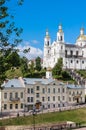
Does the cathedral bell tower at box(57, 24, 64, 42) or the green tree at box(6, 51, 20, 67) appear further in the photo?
the cathedral bell tower at box(57, 24, 64, 42)

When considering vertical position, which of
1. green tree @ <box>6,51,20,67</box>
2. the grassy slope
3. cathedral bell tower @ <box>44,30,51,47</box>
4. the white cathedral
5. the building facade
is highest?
cathedral bell tower @ <box>44,30,51,47</box>

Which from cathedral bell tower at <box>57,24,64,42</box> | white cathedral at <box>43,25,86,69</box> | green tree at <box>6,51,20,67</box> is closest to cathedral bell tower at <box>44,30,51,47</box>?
white cathedral at <box>43,25,86,69</box>

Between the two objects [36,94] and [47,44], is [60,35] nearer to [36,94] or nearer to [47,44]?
[47,44]

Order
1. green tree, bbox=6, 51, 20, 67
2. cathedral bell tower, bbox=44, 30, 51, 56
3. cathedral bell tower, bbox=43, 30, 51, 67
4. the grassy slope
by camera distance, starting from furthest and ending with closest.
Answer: cathedral bell tower, bbox=44, 30, 51, 56
cathedral bell tower, bbox=43, 30, 51, 67
the grassy slope
green tree, bbox=6, 51, 20, 67

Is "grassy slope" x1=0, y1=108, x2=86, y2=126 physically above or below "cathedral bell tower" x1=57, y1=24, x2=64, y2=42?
below

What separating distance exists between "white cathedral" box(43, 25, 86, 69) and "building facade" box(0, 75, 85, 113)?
42.4 meters

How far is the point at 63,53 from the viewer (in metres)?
119

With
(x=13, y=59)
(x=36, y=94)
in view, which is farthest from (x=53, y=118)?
(x=13, y=59)

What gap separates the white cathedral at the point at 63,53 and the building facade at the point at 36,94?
139 ft

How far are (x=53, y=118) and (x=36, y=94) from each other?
41.3 feet

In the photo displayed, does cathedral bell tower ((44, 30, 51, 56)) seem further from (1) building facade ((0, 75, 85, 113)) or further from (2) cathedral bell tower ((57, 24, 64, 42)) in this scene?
(1) building facade ((0, 75, 85, 113))

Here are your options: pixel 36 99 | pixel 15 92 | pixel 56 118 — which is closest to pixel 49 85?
pixel 36 99

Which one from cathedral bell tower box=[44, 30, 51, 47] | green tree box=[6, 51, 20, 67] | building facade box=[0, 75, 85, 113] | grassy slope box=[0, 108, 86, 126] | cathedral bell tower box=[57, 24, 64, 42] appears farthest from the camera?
cathedral bell tower box=[44, 30, 51, 47]

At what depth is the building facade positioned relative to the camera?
64.0 meters
